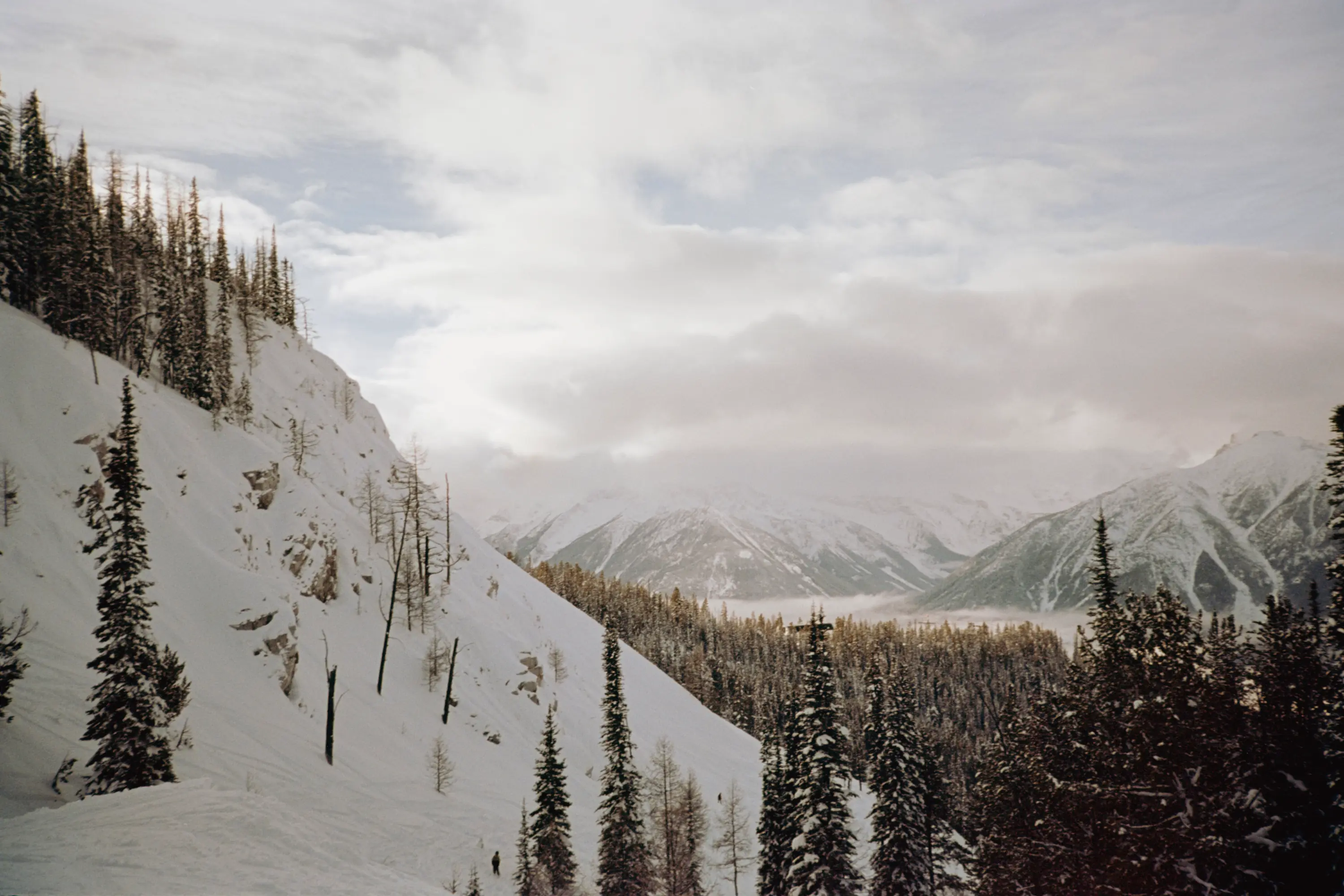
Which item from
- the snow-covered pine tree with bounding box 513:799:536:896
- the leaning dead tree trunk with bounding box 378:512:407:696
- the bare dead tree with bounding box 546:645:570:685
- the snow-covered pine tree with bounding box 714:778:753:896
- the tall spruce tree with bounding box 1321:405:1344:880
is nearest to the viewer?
the tall spruce tree with bounding box 1321:405:1344:880

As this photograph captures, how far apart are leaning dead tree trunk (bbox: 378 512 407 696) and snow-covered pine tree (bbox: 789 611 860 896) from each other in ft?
112

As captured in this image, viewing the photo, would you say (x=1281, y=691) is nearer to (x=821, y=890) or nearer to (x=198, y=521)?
(x=821, y=890)

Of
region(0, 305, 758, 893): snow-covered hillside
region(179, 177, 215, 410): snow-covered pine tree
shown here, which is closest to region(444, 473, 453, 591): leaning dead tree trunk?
region(0, 305, 758, 893): snow-covered hillside

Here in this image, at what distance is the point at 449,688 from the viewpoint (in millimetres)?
62469

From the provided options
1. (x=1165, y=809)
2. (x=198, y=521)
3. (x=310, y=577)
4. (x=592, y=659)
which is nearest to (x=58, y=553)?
(x=198, y=521)

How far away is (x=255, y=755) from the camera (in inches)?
1510

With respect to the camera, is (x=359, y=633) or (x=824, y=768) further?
(x=359, y=633)

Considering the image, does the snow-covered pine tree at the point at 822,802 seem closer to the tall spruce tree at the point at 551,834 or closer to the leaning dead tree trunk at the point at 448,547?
the tall spruce tree at the point at 551,834

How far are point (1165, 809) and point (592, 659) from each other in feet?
254

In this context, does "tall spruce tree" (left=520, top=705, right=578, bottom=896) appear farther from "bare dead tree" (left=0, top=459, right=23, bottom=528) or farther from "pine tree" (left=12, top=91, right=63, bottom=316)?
"pine tree" (left=12, top=91, right=63, bottom=316)

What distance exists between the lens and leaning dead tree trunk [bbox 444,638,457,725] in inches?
2430

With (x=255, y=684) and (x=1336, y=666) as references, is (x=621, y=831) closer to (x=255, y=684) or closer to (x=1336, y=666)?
(x=255, y=684)

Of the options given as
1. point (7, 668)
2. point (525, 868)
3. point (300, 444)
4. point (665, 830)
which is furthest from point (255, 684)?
point (300, 444)

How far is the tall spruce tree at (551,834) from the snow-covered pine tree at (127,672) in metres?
22.0
